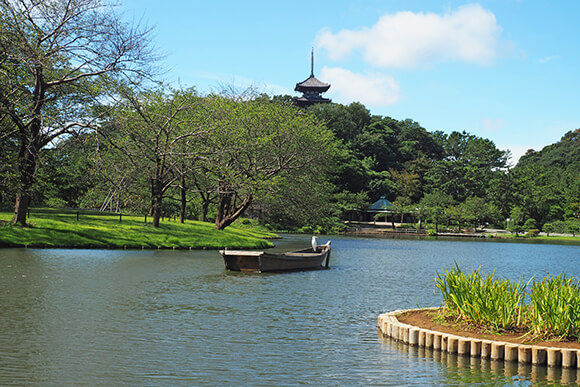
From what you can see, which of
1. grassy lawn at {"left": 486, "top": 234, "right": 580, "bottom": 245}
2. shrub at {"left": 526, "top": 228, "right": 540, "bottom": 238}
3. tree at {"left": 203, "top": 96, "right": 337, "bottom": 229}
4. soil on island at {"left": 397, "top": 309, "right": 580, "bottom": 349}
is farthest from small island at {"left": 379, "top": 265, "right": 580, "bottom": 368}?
shrub at {"left": 526, "top": 228, "right": 540, "bottom": 238}

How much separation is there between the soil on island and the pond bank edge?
35 centimetres

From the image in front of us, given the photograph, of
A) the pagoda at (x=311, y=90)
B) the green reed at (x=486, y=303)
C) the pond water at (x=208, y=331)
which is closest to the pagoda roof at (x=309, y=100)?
the pagoda at (x=311, y=90)

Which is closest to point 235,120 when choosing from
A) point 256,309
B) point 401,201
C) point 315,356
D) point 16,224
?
point 16,224

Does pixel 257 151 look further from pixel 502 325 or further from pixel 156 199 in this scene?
pixel 502 325

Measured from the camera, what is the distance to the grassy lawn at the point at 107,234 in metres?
30.0

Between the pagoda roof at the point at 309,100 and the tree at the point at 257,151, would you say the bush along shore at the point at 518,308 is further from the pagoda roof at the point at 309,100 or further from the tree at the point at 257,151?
the pagoda roof at the point at 309,100

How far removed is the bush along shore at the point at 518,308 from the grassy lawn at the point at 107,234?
24257 millimetres

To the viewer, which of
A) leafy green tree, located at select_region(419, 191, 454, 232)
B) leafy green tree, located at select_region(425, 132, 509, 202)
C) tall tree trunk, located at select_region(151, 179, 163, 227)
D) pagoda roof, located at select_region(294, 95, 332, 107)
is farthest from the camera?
pagoda roof, located at select_region(294, 95, 332, 107)

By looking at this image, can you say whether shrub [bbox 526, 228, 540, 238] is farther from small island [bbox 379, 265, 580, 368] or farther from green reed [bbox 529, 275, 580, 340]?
green reed [bbox 529, 275, 580, 340]

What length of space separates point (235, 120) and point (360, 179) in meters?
56.1

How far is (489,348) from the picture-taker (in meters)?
10.4

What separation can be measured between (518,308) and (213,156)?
94.9 ft

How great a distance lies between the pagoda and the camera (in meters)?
120

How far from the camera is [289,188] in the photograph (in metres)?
46.5
